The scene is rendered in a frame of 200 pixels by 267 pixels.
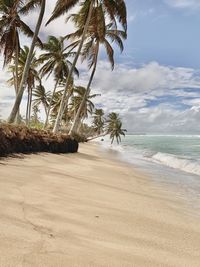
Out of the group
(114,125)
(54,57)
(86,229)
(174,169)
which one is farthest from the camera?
(114,125)

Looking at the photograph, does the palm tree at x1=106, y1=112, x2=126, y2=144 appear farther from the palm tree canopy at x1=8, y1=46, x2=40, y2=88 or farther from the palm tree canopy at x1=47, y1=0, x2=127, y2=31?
the palm tree canopy at x1=47, y1=0, x2=127, y2=31

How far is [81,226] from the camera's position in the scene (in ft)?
14.5

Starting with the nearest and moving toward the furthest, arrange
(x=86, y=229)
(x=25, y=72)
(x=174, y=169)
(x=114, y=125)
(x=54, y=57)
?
(x=86, y=229) → (x=25, y=72) → (x=174, y=169) → (x=54, y=57) → (x=114, y=125)

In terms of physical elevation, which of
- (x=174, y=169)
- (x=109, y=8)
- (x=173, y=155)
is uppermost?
(x=109, y=8)

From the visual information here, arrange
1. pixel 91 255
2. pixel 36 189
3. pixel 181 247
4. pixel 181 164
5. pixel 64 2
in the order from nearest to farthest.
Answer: pixel 91 255 < pixel 181 247 < pixel 36 189 < pixel 64 2 < pixel 181 164

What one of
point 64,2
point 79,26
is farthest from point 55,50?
point 64,2

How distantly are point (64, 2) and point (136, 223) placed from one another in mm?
18167

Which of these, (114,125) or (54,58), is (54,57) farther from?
(114,125)

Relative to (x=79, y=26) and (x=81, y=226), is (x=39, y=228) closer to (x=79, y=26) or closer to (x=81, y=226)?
(x=81, y=226)

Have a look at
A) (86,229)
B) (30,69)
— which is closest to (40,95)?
(30,69)

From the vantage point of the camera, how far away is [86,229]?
4336 mm

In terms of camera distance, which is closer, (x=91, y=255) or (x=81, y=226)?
(x=91, y=255)

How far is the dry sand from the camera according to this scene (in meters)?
3.32

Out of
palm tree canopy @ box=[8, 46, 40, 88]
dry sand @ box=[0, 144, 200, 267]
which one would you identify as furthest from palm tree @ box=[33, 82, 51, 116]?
dry sand @ box=[0, 144, 200, 267]
